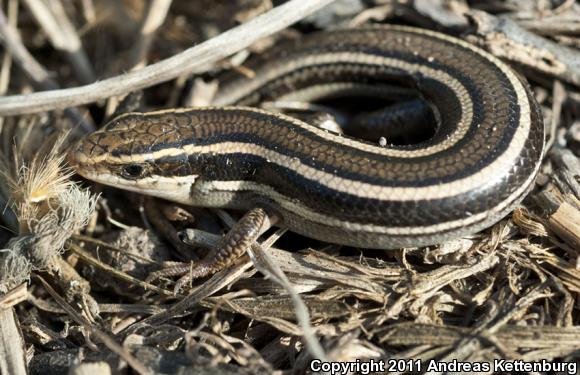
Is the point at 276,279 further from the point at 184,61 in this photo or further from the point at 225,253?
the point at 184,61

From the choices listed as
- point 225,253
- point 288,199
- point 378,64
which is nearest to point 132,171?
point 225,253

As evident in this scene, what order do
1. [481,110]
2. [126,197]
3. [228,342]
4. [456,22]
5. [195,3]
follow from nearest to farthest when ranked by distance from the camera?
[228,342] → [481,110] → [126,197] → [456,22] → [195,3]

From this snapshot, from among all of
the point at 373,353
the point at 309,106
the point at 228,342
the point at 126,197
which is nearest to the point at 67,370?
the point at 228,342

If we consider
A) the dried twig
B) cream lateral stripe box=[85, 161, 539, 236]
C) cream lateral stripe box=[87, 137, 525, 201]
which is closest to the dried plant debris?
the dried twig

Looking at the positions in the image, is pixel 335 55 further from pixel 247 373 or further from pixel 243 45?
pixel 247 373

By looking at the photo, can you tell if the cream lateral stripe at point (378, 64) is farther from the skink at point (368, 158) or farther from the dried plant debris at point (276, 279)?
the dried plant debris at point (276, 279)

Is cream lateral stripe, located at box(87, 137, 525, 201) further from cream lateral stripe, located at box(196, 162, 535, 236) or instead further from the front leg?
the front leg

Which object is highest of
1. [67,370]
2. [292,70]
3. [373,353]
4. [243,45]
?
[243,45]
